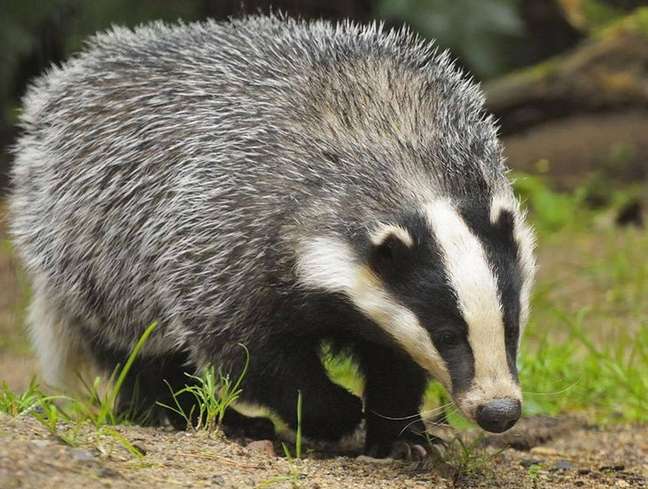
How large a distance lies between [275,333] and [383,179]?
2.24 feet

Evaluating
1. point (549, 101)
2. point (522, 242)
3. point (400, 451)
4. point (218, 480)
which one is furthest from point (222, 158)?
point (549, 101)

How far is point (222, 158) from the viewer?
176 inches

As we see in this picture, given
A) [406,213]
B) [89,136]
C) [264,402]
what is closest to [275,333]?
[264,402]

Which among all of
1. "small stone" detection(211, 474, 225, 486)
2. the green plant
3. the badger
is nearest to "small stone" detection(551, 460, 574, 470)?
the badger

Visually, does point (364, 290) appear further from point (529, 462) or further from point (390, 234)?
point (529, 462)

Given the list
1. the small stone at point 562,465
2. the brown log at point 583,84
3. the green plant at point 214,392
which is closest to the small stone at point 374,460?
the green plant at point 214,392

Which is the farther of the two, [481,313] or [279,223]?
[279,223]

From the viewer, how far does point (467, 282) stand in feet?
12.0

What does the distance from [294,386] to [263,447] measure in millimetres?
270

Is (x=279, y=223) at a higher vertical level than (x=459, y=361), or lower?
higher

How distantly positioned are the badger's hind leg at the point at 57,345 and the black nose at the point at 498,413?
6.86 ft

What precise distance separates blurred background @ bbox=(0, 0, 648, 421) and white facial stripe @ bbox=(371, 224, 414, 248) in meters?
3.06

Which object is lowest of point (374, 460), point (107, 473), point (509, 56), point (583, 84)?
point (107, 473)

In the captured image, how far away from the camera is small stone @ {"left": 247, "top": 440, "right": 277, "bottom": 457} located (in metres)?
4.18
